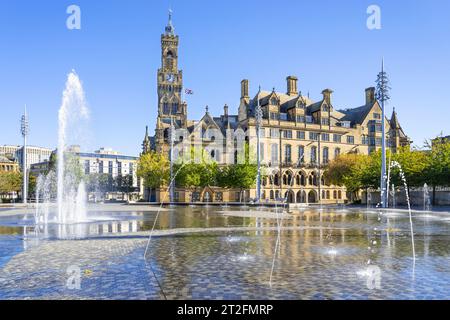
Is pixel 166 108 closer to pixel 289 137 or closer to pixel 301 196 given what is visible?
pixel 289 137

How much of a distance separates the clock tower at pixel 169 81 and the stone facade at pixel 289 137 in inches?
235

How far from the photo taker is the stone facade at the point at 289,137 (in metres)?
84.7

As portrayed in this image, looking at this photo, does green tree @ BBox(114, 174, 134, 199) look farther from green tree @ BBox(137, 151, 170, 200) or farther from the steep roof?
the steep roof

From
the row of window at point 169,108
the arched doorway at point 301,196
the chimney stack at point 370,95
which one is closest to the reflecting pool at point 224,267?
the arched doorway at point 301,196

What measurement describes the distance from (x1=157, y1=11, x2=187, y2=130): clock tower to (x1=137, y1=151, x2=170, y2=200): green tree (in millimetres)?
17364

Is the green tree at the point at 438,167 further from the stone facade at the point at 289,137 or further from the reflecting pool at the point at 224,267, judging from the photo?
the reflecting pool at the point at 224,267

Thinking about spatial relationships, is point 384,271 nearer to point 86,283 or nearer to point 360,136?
point 86,283

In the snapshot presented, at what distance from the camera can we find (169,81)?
111 meters

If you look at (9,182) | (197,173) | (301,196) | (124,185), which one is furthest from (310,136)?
(124,185)

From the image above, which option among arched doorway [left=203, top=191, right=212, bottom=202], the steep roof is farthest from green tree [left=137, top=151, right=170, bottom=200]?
the steep roof

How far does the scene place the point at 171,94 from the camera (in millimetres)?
108938

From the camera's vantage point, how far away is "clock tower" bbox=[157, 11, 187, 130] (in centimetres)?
10606

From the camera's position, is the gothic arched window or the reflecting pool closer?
the reflecting pool

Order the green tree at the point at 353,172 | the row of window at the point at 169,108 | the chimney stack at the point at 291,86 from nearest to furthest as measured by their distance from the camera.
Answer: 1. the green tree at the point at 353,172
2. the chimney stack at the point at 291,86
3. the row of window at the point at 169,108
